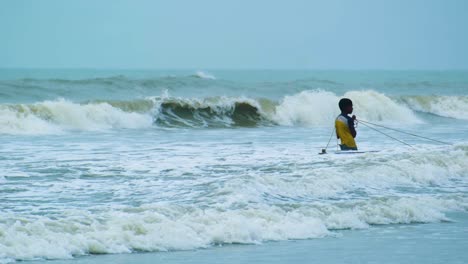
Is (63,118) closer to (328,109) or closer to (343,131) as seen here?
(328,109)

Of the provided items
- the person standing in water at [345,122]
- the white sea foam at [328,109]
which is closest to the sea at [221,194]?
the person standing in water at [345,122]

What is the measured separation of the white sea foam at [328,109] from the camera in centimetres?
2902

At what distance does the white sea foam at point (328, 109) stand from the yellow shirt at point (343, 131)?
12.8 m

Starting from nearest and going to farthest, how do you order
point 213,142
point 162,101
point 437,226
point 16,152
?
point 437,226, point 16,152, point 213,142, point 162,101

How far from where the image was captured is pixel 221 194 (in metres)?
11.6

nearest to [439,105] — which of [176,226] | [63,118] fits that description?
[63,118]

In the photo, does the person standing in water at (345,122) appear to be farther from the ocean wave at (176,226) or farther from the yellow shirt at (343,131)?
the ocean wave at (176,226)

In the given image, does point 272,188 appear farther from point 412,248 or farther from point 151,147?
point 151,147

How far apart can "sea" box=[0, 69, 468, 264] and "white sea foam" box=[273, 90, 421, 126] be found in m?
4.07

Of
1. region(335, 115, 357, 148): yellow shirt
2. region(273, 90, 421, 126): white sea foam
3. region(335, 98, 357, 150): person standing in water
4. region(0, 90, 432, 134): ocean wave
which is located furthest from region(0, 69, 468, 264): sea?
region(273, 90, 421, 126): white sea foam

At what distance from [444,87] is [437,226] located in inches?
1585

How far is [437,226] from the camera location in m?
10.8

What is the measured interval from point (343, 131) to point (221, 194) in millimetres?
3926

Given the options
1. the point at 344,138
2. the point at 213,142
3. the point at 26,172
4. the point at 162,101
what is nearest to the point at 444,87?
the point at 162,101
